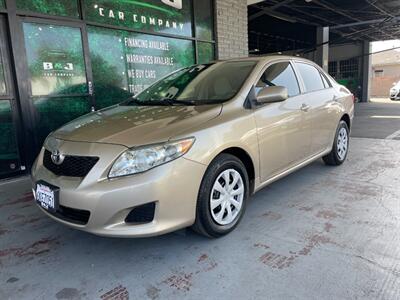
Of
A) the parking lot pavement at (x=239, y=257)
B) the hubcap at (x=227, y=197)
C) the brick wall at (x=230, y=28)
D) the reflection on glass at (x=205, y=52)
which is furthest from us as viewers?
the brick wall at (x=230, y=28)

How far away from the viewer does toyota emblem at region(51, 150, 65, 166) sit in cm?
247

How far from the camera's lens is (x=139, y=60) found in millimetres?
6148

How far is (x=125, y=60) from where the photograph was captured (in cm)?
590

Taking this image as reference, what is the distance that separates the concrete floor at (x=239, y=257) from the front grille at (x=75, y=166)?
27.1 inches

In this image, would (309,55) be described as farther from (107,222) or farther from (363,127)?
(107,222)

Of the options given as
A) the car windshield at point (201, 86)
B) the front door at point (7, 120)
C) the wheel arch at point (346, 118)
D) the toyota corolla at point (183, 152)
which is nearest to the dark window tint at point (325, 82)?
the wheel arch at point (346, 118)

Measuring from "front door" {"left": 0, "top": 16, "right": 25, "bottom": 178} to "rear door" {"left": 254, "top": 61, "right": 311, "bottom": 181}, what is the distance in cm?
346

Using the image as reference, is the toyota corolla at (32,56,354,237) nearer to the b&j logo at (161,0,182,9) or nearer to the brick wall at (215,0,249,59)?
the b&j logo at (161,0,182,9)

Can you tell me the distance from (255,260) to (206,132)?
1.02m

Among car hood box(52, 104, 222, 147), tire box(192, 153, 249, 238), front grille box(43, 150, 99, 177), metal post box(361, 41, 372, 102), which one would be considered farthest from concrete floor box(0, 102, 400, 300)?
metal post box(361, 41, 372, 102)

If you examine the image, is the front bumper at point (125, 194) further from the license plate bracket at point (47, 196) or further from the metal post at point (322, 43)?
the metal post at point (322, 43)

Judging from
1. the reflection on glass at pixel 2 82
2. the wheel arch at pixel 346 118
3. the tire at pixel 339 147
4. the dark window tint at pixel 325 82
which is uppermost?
the reflection on glass at pixel 2 82

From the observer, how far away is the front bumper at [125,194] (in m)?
2.16

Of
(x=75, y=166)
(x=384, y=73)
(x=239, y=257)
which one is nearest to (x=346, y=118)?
(x=239, y=257)
